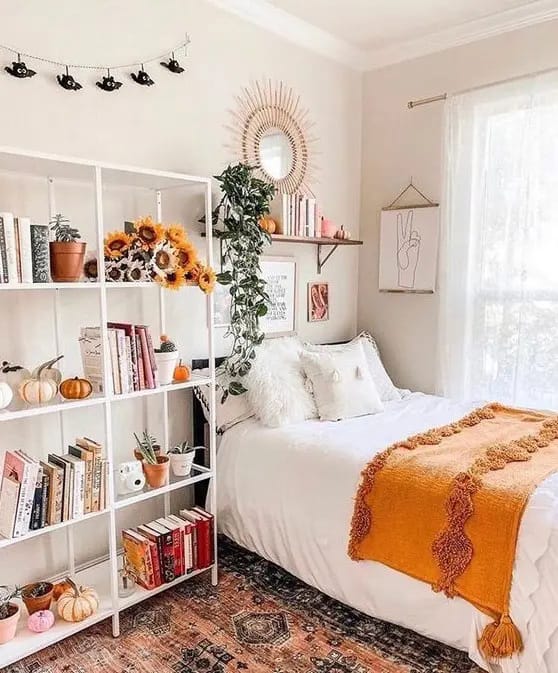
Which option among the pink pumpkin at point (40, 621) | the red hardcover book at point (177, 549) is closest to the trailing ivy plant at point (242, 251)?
the red hardcover book at point (177, 549)

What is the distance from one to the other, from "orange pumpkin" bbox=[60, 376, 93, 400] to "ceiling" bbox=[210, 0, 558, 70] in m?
1.99

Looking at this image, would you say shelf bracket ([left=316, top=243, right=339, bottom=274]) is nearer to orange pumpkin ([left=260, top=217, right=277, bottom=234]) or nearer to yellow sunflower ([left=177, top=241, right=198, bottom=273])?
orange pumpkin ([left=260, top=217, right=277, bottom=234])

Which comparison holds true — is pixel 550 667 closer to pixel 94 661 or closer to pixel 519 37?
pixel 94 661

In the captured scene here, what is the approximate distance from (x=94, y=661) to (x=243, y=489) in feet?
2.86

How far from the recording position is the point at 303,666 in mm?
1955

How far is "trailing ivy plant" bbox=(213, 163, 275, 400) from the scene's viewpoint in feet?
8.81

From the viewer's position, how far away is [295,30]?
10.3ft

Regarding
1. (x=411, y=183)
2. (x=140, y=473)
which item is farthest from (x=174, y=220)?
(x=411, y=183)

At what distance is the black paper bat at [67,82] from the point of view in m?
2.24

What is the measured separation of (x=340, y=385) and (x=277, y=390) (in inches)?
12.3

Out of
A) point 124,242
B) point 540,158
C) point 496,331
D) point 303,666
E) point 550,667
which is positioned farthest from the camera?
point 496,331

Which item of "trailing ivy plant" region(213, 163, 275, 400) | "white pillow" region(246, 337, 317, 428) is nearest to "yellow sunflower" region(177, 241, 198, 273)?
"trailing ivy plant" region(213, 163, 275, 400)

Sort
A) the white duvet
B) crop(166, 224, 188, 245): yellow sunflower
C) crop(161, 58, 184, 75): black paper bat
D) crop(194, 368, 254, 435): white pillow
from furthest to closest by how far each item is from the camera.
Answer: crop(194, 368, 254, 435): white pillow, crop(161, 58, 184, 75): black paper bat, crop(166, 224, 188, 245): yellow sunflower, the white duvet

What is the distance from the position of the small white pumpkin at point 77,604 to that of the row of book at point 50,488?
30 cm
